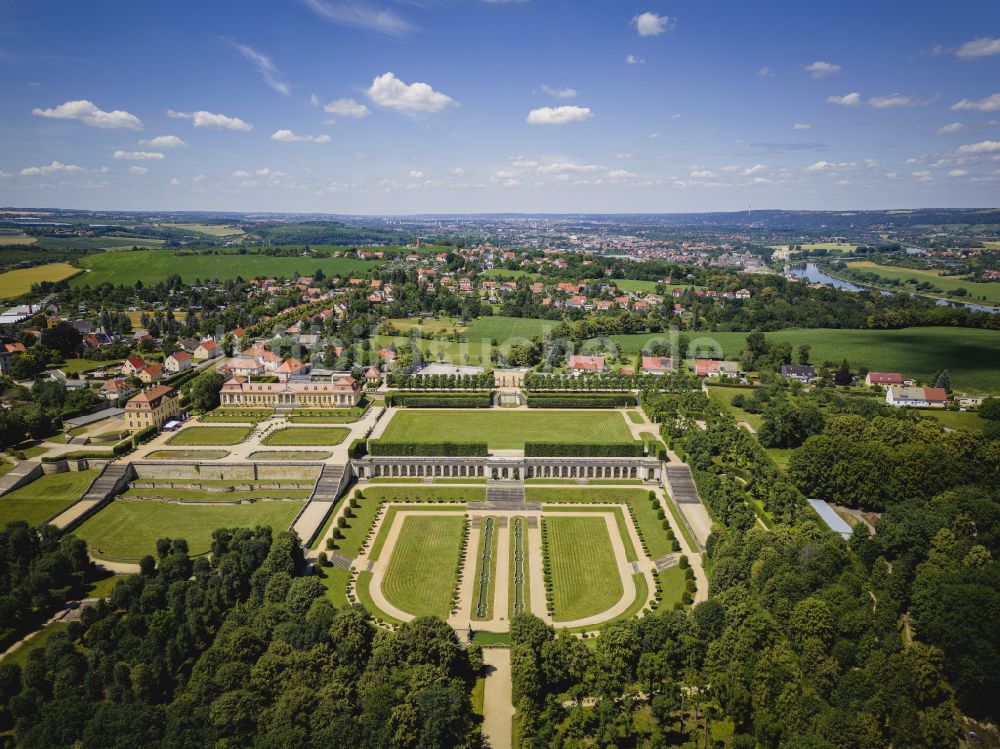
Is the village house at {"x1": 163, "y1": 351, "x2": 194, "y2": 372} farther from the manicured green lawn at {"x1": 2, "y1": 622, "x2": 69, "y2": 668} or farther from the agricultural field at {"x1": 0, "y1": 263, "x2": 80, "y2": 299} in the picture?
the agricultural field at {"x1": 0, "y1": 263, "x2": 80, "y2": 299}

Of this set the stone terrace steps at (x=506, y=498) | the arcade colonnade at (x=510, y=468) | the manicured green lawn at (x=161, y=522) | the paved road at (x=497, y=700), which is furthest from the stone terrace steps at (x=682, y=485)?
the manicured green lawn at (x=161, y=522)

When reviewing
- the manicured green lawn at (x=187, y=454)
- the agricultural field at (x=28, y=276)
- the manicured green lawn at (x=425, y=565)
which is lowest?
the manicured green lawn at (x=425, y=565)

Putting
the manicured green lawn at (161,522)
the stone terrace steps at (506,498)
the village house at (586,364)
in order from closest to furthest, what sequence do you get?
the manicured green lawn at (161,522) < the stone terrace steps at (506,498) < the village house at (586,364)

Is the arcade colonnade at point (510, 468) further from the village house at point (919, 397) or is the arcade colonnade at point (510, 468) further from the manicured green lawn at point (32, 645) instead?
the village house at point (919, 397)

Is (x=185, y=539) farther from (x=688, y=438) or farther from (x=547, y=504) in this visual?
(x=688, y=438)

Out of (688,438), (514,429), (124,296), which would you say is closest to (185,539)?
(514,429)

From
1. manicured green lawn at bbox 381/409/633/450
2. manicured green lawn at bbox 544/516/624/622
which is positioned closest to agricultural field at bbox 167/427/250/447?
manicured green lawn at bbox 381/409/633/450

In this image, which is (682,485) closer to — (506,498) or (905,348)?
(506,498)
